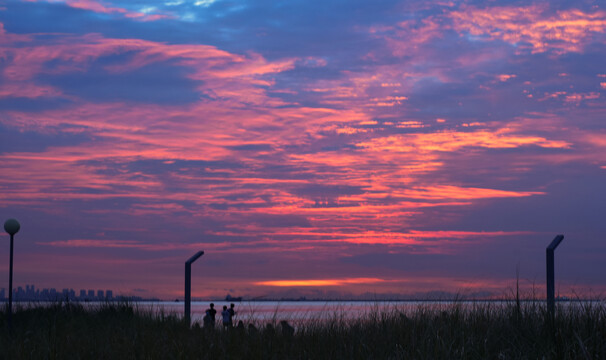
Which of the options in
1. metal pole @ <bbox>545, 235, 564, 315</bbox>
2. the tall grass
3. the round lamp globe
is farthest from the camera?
the round lamp globe

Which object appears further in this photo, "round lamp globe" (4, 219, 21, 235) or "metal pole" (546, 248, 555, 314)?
"round lamp globe" (4, 219, 21, 235)

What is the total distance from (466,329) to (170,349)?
5.75 metres

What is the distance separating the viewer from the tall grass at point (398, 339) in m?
11.0

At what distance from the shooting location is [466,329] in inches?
491

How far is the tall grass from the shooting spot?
11047 mm

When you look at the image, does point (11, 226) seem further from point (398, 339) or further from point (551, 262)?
point (551, 262)

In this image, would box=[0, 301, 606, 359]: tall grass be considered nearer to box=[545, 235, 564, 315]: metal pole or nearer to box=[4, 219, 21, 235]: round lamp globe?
box=[545, 235, 564, 315]: metal pole

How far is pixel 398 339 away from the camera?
1241 centimetres

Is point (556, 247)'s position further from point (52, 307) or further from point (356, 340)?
point (52, 307)

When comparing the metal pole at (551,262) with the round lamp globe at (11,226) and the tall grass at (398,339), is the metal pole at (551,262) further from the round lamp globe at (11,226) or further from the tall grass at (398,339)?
the round lamp globe at (11,226)

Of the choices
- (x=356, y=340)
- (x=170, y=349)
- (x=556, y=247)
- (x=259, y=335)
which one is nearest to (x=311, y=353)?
(x=356, y=340)

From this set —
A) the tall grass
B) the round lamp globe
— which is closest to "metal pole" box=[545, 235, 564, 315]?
the tall grass

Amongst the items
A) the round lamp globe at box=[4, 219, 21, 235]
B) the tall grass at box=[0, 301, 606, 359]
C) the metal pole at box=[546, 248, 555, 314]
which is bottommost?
the tall grass at box=[0, 301, 606, 359]

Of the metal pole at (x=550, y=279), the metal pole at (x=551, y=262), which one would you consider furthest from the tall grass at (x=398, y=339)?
the metal pole at (x=551, y=262)
